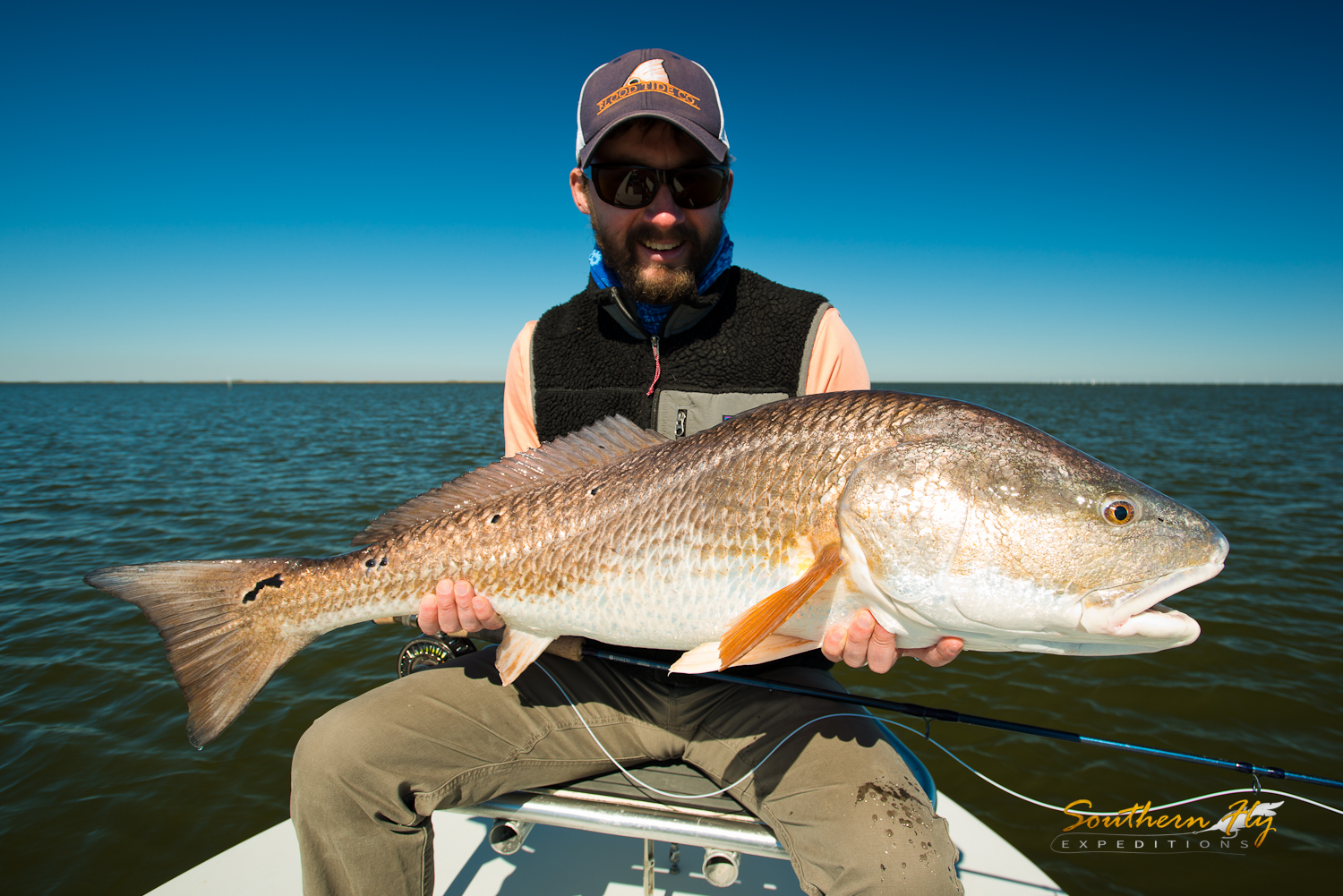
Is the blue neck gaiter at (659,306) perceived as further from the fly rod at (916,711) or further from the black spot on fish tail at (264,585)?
the black spot on fish tail at (264,585)

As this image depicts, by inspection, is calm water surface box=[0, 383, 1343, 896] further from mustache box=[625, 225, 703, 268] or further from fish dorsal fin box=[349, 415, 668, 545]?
mustache box=[625, 225, 703, 268]

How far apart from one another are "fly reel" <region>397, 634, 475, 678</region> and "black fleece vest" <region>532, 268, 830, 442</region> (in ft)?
3.95

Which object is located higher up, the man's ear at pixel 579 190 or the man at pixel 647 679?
the man's ear at pixel 579 190

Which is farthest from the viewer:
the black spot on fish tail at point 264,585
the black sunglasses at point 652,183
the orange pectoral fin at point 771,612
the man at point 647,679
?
the black sunglasses at point 652,183

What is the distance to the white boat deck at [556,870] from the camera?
312 centimetres

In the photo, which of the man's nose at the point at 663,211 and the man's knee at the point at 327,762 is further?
the man's nose at the point at 663,211

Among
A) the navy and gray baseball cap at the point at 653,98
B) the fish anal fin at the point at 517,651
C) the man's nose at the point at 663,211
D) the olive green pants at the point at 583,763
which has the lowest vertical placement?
the olive green pants at the point at 583,763

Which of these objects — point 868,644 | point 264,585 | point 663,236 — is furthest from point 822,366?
point 264,585

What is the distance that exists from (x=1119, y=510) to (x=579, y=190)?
2970mm

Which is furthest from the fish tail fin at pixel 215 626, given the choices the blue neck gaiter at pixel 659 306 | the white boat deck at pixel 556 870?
the blue neck gaiter at pixel 659 306

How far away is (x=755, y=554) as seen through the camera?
2.20 meters

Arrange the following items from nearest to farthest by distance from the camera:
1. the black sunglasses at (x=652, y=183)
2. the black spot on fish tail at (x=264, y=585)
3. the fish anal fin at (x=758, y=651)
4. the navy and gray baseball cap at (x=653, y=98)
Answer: the fish anal fin at (x=758, y=651) < the black spot on fish tail at (x=264, y=585) < the navy and gray baseball cap at (x=653, y=98) < the black sunglasses at (x=652, y=183)

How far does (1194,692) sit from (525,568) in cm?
772

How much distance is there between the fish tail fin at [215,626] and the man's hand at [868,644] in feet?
6.73
